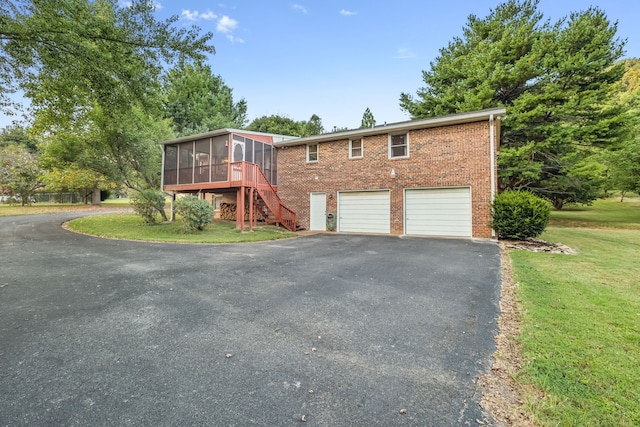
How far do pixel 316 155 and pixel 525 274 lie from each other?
10614mm

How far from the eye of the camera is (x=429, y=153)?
38.3ft

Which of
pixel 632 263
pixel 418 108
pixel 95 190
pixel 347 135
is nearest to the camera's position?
pixel 632 263

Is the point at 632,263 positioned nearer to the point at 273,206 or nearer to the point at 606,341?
the point at 606,341

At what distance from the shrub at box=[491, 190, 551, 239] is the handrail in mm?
8706

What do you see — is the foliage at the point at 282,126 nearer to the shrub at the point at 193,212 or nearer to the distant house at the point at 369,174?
the distant house at the point at 369,174

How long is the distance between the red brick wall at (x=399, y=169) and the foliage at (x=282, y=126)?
22924 mm

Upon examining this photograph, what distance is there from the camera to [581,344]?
282 centimetres

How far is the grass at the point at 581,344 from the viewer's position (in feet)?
6.41

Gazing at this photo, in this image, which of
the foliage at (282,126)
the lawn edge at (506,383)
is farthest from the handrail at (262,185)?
the foliage at (282,126)

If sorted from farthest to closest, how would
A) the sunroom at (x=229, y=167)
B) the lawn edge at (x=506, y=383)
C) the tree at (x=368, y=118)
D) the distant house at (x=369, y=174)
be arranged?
the tree at (x=368, y=118), the sunroom at (x=229, y=167), the distant house at (x=369, y=174), the lawn edge at (x=506, y=383)

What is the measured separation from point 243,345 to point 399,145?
36.9ft

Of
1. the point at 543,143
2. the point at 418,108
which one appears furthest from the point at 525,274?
the point at 418,108

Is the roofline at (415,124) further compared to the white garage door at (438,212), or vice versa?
the white garage door at (438,212)

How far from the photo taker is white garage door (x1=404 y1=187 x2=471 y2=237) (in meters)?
11.0
